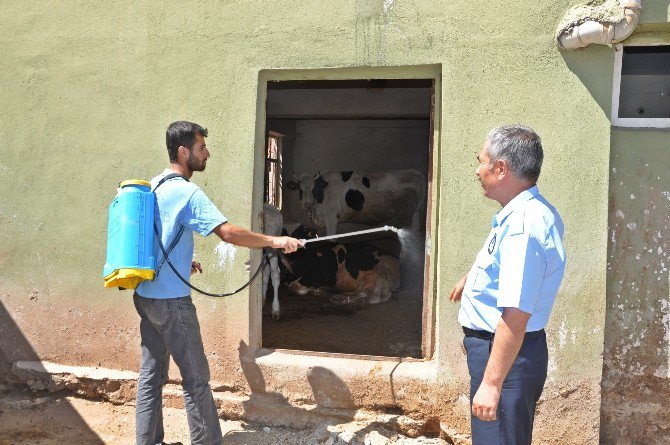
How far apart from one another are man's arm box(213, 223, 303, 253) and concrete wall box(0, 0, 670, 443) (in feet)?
3.36

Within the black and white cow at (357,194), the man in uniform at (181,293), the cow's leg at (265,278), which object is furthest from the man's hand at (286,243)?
the black and white cow at (357,194)

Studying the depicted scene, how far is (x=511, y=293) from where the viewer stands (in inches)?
89.5

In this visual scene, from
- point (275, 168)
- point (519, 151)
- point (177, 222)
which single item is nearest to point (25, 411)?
point (177, 222)

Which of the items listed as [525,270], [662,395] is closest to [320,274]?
[662,395]

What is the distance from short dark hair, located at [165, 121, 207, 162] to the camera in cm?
363

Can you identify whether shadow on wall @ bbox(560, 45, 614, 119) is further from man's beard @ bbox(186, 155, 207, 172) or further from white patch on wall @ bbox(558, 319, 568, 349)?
man's beard @ bbox(186, 155, 207, 172)

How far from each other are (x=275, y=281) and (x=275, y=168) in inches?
204

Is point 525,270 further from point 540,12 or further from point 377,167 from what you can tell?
point 377,167

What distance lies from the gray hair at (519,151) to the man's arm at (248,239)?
1.45 m

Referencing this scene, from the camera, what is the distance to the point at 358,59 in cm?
438

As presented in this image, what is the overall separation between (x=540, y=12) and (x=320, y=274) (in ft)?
18.8

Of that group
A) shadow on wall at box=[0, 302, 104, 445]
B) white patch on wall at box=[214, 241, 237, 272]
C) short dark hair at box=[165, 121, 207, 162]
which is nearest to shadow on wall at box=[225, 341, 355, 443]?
white patch on wall at box=[214, 241, 237, 272]

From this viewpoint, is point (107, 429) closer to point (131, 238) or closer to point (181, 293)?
point (181, 293)

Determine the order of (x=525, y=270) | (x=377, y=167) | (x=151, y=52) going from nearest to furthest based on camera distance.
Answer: (x=525, y=270) → (x=151, y=52) → (x=377, y=167)
